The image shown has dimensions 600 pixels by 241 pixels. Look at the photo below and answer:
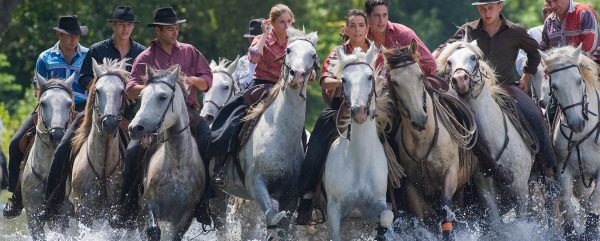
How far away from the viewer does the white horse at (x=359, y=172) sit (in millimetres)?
12688

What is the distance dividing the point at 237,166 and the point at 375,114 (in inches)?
69.3

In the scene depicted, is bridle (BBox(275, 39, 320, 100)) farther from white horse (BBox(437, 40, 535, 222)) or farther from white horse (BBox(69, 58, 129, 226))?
white horse (BBox(69, 58, 129, 226))

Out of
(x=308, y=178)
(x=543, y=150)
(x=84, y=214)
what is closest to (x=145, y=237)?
(x=84, y=214)

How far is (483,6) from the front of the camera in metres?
14.7

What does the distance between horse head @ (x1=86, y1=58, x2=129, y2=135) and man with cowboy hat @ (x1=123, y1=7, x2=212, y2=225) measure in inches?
4.8

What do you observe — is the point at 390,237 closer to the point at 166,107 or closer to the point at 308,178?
the point at 308,178

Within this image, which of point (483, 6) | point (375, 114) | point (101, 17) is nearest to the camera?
point (375, 114)

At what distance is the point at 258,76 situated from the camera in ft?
47.4

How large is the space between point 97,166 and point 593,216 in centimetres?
459

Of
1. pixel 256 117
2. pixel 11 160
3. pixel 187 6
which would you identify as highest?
pixel 256 117

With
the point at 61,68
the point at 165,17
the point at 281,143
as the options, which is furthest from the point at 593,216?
the point at 61,68

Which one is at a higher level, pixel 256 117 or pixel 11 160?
pixel 256 117

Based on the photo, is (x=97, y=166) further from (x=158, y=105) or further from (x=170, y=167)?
(x=158, y=105)

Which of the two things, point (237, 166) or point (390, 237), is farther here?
point (237, 166)
